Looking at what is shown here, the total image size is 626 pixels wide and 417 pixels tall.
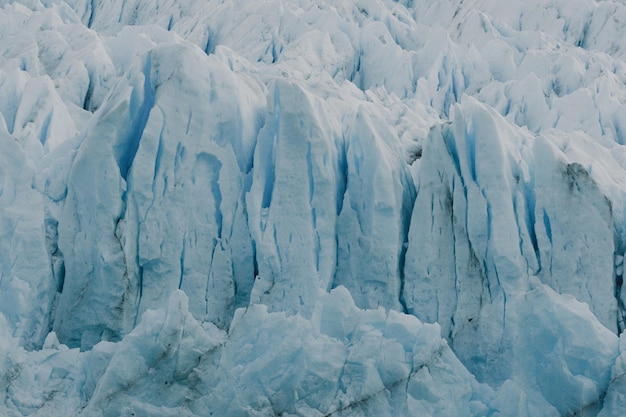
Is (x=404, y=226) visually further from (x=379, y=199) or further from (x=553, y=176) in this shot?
(x=553, y=176)

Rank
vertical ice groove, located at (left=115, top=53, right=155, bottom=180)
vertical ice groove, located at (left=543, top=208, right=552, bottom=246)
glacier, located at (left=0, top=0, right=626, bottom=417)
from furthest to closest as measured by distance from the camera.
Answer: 1. vertical ice groove, located at (left=115, top=53, right=155, bottom=180)
2. vertical ice groove, located at (left=543, top=208, right=552, bottom=246)
3. glacier, located at (left=0, top=0, right=626, bottom=417)

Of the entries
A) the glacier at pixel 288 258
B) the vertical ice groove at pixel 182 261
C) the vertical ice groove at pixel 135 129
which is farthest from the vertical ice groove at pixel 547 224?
the vertical ice groove at pixel 135 129

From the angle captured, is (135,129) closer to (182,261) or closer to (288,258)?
(182,261)

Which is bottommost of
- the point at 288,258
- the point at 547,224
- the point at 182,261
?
the point at 182,261

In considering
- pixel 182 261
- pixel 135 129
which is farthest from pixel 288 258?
pixel 135 129

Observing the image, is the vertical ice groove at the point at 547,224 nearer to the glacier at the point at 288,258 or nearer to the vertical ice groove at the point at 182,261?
the glacier at the point at 288,258

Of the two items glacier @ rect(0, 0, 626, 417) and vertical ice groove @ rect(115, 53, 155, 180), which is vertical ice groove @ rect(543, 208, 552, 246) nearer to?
glacier @ rect(0, 0, 626, 417)

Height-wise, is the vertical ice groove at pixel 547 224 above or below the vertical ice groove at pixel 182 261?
above

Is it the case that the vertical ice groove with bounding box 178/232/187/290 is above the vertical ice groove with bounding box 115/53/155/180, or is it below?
below

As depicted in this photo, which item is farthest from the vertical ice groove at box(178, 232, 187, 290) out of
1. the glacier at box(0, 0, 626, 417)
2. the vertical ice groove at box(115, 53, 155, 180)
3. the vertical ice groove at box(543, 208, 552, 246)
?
the vertical ice groove at box(543, 208, 552, 246)
